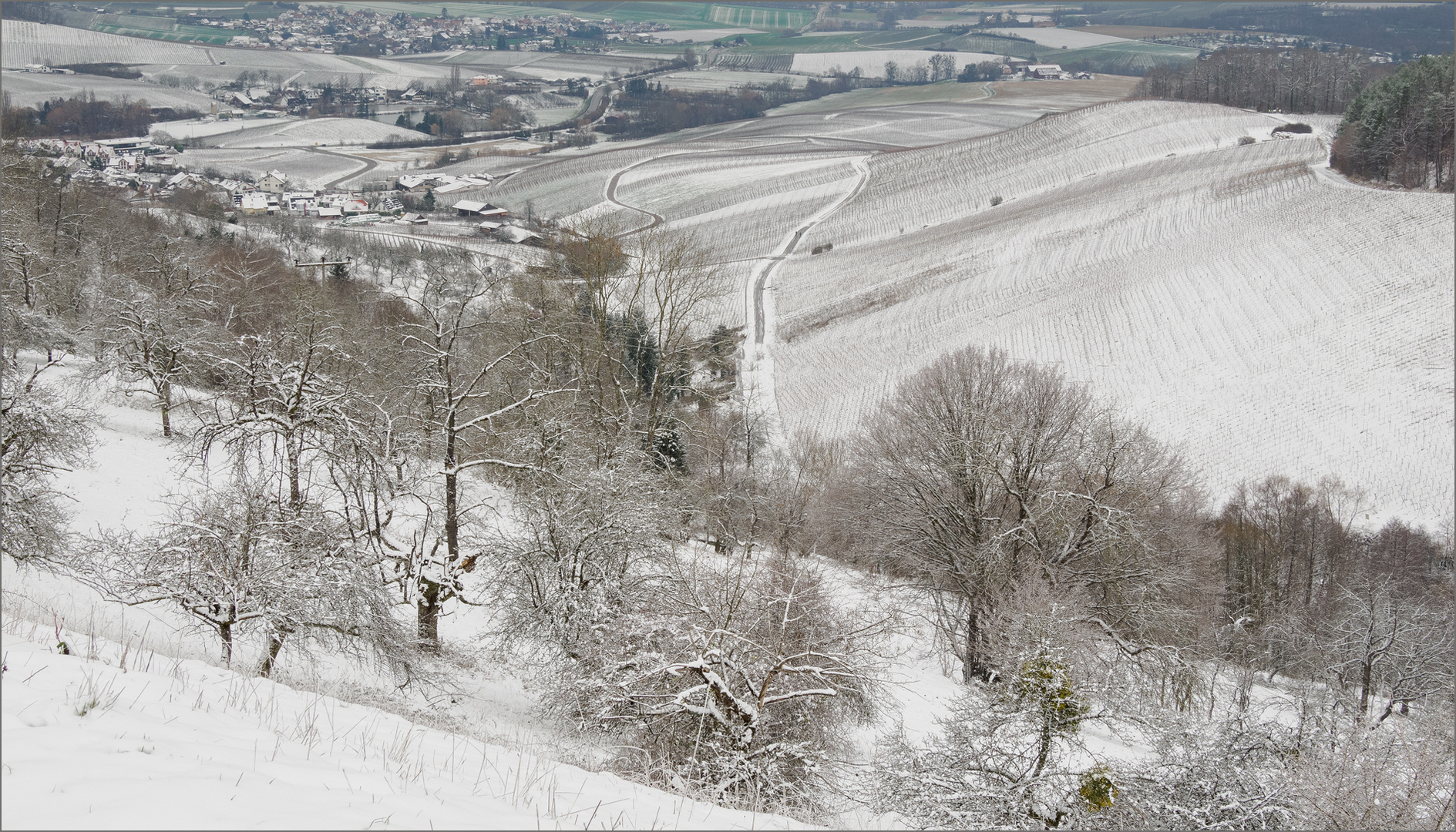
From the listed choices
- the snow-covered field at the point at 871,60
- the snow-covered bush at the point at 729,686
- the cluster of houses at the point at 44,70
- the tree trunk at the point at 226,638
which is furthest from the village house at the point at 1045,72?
the tree trunk at the point at 226,638

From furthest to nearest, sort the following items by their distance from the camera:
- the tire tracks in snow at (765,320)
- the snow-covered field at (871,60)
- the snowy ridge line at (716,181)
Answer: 1. the snow-covered field at (871,60)
2. the snowy ridge line at (716,181)
3. the tire tracks in snow at (765,320)

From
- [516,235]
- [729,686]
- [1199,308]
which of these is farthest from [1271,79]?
[729,686]

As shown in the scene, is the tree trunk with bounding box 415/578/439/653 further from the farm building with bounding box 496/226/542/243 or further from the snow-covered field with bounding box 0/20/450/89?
the snow-covered field with bounding box 0/20/450/89

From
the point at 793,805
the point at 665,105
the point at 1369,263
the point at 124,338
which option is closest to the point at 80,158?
the point at 124,338

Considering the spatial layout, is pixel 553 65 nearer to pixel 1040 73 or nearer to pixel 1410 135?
pixel 1040 73

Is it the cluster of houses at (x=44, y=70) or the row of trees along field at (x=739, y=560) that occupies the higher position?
the cluster of houses at (x=44, y=70)

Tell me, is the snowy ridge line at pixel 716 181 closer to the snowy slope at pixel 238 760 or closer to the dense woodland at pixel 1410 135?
the dense woodland at pixel 1410 135

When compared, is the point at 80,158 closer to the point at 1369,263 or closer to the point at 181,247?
the point at 181,247
